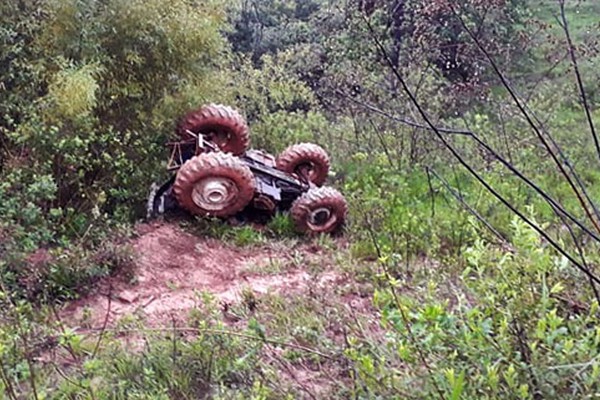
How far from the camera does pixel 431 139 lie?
7547 mm

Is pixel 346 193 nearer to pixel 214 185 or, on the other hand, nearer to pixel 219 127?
pixel 219 127

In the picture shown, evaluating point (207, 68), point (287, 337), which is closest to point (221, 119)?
point (207, 68)

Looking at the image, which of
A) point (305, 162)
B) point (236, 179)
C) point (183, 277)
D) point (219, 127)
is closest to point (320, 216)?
point (236, 179)

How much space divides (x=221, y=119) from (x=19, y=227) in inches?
104

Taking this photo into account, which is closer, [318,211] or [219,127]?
[318,211]

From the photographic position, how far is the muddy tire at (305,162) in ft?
22.1

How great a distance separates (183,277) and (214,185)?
1.02m

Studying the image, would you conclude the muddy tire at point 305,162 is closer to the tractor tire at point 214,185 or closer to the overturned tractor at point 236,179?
the overturned tractor at point 236,179

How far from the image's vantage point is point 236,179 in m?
5.71

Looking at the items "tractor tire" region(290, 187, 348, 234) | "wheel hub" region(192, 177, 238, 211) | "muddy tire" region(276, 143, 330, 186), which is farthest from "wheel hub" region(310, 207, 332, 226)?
"muddy tire" region(276, 143, 330, 186)

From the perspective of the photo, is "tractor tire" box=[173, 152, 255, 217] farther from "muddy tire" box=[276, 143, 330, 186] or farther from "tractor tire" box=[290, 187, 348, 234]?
"muddy tire" box=[276, 143, 330, 186]

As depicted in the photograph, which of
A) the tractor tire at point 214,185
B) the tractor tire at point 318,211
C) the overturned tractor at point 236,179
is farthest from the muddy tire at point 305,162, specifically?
the tractor tire at point 214,185

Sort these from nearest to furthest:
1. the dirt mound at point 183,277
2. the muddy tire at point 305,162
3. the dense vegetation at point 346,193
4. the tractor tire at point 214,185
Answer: the dense vegetation at point 346,193, the dirt mound at point 183,277, the tractor tire at point 214,185, the muddy tire at point 305,162

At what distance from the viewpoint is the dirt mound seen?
4.25 m
